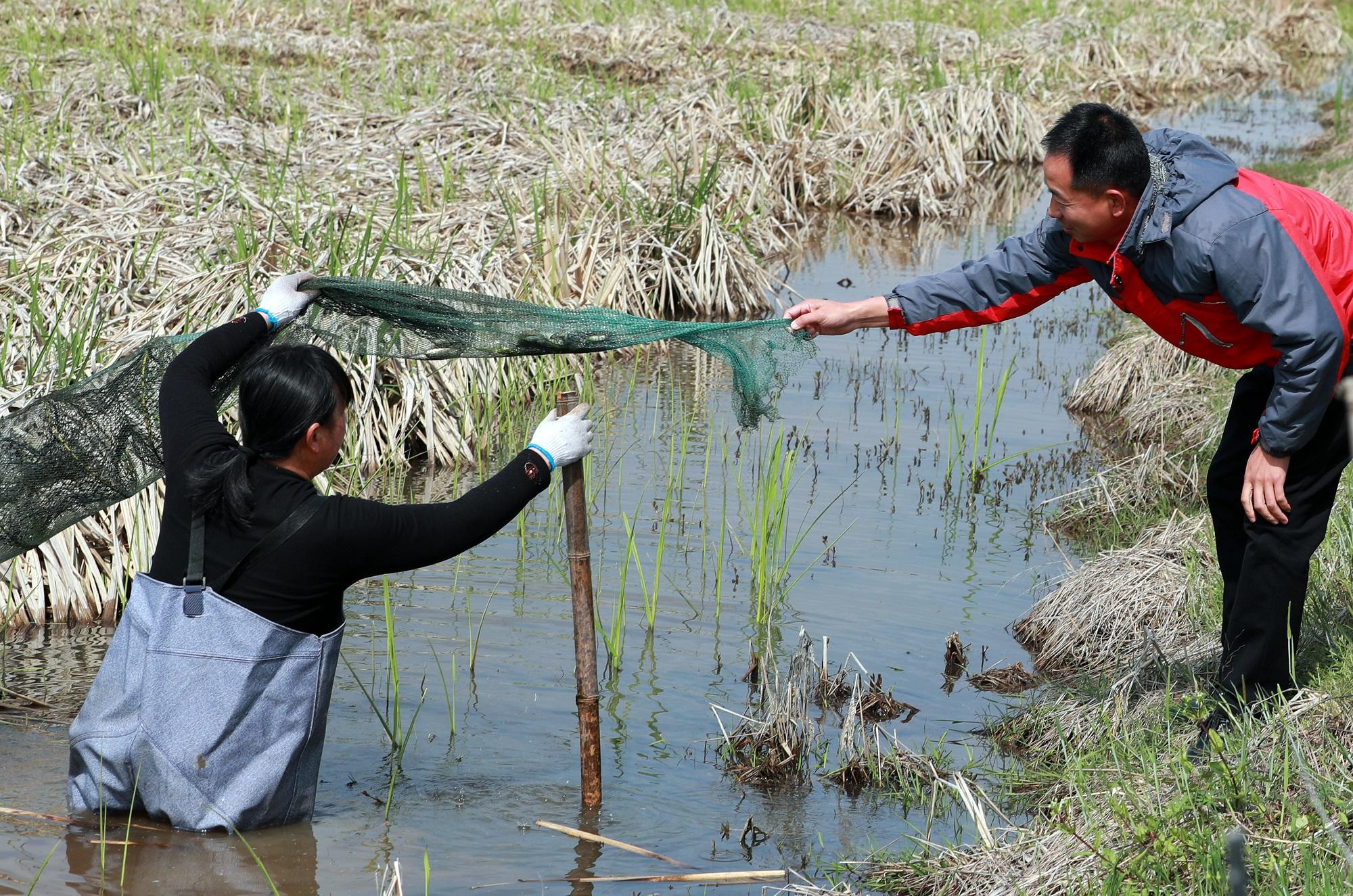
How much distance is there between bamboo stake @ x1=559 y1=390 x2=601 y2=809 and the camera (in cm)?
377

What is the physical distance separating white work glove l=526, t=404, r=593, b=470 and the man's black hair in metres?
1.36

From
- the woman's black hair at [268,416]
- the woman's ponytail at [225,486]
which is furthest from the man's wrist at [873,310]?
the woman's ponytail at [225,486]

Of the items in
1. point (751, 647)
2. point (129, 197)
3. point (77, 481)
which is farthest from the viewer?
point (129, 197)

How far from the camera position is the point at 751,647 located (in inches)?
211

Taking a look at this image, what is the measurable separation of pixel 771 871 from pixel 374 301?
1913 millimetres

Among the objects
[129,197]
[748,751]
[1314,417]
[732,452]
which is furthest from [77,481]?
[129,197]

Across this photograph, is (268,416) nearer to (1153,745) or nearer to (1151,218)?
(1151,218)

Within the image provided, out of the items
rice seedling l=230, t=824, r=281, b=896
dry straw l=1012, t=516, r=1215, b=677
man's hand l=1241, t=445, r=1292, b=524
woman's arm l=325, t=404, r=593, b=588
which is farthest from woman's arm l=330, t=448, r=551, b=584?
dry straw l=1012, t=516, r=1215, b=677

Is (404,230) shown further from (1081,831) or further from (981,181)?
(981,181)

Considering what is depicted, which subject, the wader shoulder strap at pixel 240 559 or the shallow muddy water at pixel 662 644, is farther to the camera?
the shallow muddy water at pixel 662 644

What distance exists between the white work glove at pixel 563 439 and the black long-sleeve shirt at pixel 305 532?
9 cm

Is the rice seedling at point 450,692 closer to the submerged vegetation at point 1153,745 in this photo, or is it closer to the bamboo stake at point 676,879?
the bamboo stake at point 676,879

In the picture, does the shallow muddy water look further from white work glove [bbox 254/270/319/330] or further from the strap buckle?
white work glove [bbox 254/270/319/330]

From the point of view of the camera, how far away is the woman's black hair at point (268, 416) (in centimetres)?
319
